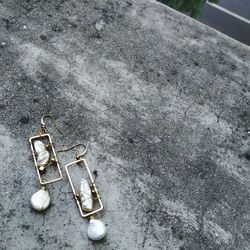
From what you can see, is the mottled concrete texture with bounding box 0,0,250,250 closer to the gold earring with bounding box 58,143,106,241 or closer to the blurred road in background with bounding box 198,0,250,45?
the gold earring with bounding box 58,143,106,241

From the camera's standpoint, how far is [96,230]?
8.89 ft

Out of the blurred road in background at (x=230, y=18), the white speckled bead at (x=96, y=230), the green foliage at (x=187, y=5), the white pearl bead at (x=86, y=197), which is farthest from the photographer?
the blurred road in background at (x=230, y=18)

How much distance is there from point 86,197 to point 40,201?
13.3 inches

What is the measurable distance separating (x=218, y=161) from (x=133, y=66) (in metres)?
1.23

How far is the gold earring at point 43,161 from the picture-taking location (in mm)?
2775

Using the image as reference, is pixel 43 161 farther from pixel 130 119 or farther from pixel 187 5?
pixel 187 5

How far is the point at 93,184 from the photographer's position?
9.71 ft

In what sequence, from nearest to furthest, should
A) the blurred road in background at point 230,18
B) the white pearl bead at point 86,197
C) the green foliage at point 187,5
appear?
the white pearl bead at point 86,197 → the green foliage at point 187,5 → the blurred road in background at point 230,18

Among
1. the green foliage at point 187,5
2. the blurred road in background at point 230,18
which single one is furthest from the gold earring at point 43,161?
the blurred road in background at point 230,18

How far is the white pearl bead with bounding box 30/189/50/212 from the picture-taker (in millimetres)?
2760

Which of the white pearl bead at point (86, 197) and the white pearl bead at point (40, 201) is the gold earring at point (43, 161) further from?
the white pearl bead at point (86, 197)

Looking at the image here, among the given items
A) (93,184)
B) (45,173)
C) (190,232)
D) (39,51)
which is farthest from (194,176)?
(39,51)

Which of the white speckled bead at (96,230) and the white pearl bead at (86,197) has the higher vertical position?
the white pearl bead at (86,197)

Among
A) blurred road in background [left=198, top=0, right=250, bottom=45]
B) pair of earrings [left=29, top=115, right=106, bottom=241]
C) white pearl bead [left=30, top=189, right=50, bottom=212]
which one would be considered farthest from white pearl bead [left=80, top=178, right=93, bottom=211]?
blurred road in background [left=198, top=0, right=250, bottom=45]
